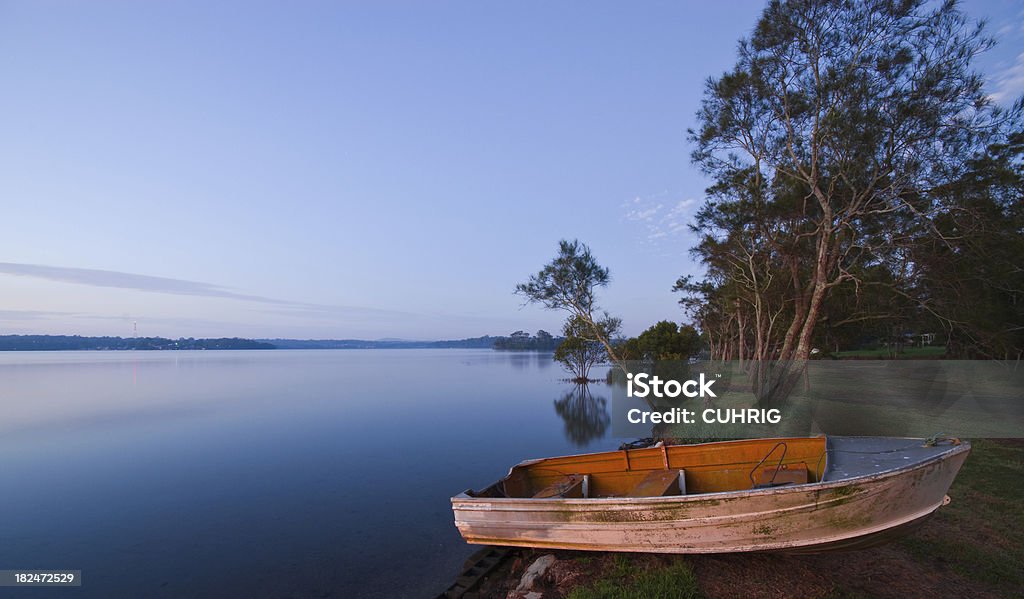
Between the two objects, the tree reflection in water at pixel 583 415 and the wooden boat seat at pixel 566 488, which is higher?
the wooden boat seat at pixel 566 488

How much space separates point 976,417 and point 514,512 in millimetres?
17114

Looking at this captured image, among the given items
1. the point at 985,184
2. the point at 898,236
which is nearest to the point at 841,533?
the point at 985,184

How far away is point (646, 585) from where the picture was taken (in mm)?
4879

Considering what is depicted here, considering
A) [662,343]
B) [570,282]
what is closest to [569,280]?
[570,282]

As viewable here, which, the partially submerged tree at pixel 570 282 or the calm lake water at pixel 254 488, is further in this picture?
the partially submerged tree at pixel 570 282

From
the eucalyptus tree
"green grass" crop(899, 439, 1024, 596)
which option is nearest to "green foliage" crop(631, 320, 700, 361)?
the eucalyptus tree

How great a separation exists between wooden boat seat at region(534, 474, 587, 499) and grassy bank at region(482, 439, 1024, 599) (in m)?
0.74

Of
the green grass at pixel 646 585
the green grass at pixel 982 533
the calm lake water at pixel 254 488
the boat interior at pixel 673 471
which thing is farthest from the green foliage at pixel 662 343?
the green grass at pixel 646 585

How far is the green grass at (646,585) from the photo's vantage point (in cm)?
471

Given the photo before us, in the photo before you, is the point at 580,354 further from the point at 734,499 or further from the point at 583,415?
the point at 734,499

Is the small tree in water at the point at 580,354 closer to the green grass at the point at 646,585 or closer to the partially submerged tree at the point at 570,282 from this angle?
the partially submerged tree at the point at 570,282

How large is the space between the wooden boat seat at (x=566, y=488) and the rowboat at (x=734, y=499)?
1.0 inches

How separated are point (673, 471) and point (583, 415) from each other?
748 inches

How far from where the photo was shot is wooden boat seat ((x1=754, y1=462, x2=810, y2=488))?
552 cm
